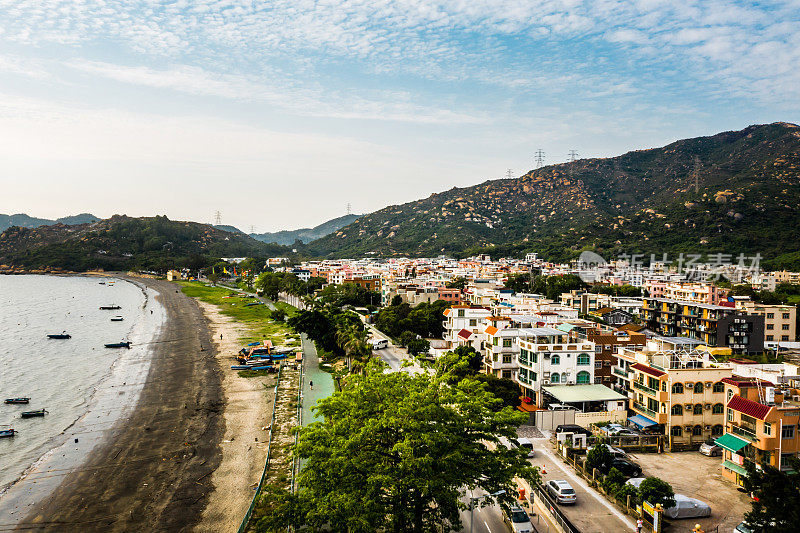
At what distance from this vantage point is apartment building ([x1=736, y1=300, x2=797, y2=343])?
2557 inches

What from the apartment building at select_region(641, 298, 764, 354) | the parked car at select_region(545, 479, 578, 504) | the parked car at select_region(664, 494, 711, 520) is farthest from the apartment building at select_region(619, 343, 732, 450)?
the apartment building at select_region(641, 298, 764, 354)

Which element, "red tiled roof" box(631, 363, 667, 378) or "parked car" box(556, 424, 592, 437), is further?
"red tiled roof" box(631, 363, 667, 378)

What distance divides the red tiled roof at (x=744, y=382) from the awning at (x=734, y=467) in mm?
4775

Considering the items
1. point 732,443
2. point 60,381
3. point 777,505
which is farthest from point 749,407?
point 60,381

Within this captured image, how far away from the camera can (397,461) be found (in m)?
18.4

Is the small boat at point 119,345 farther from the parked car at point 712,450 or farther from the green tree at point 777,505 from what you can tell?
the green tree at point 777,505

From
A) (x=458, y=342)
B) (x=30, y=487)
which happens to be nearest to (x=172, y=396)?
(x=30, y=487)

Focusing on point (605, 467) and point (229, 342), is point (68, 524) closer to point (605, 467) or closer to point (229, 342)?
point (605, 467)

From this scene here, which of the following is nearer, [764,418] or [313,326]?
[764,418]

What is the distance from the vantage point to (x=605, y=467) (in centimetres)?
2770

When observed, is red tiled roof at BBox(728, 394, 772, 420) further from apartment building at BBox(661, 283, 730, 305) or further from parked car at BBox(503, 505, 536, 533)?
apartment building at BBox(661, 283, 730, 305)

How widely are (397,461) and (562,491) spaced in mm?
11094

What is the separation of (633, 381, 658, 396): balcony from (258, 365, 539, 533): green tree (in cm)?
1909

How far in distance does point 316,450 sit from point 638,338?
121ft
